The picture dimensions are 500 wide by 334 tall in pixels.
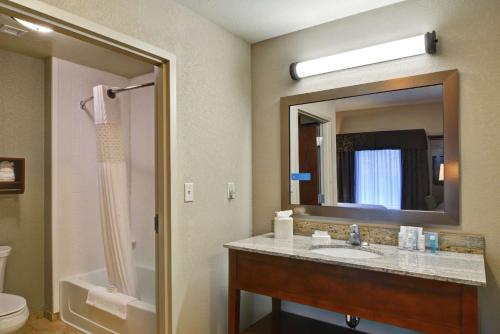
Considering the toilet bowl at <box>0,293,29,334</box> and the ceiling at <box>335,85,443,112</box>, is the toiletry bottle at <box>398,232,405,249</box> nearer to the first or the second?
the ceiling at <box>335,85,443,112</box>

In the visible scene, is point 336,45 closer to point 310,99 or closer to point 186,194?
point 310,99

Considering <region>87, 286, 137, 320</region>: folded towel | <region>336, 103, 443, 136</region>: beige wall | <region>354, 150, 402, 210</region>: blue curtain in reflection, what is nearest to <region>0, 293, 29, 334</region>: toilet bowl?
<region>87, 286, 137, 320</region>: folded towel

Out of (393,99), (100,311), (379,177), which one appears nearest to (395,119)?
(393,99)

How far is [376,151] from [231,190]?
0.97m

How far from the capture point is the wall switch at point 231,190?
86.4 inches

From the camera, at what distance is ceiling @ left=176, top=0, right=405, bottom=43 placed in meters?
1.83

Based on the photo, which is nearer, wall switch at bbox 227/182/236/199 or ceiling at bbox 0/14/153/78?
wall switch at bbox 227/182/236/199

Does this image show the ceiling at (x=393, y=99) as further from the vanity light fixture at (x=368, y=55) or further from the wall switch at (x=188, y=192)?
the wall switch at (x=188, y=192)

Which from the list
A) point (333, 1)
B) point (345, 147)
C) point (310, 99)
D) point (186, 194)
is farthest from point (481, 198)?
point (186, 194)

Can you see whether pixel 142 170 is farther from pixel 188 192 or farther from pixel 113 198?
pixel 188 192

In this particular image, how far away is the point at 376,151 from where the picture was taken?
6.32 feet

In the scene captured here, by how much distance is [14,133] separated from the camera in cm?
265

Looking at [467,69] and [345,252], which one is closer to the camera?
[467,69]

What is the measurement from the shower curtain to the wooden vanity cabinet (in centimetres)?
111
